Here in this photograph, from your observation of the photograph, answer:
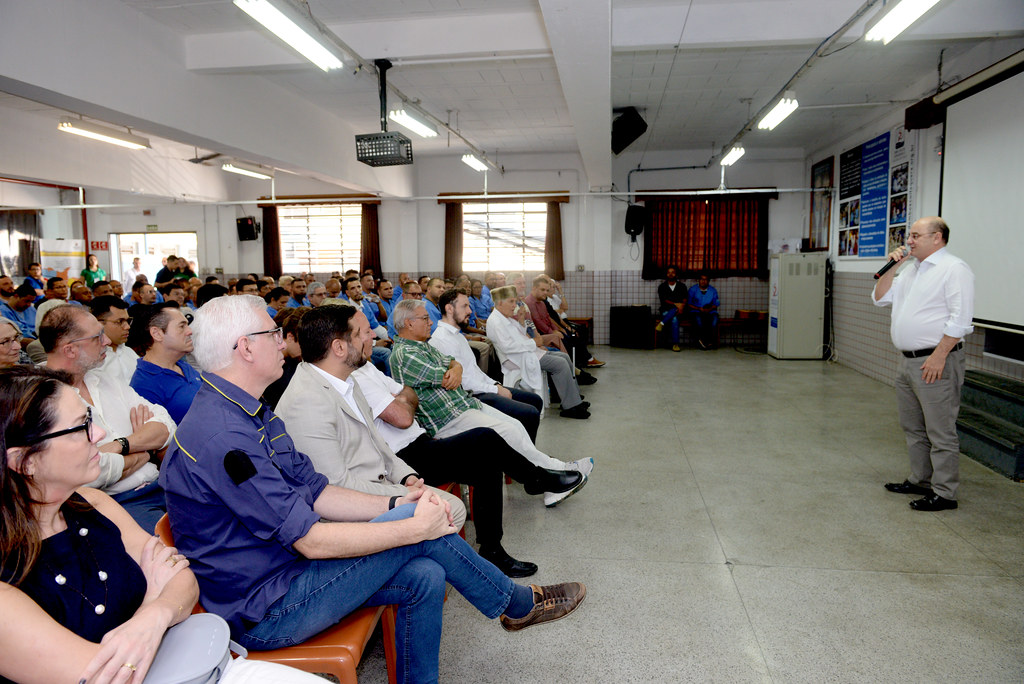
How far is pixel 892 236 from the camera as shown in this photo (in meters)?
6.59

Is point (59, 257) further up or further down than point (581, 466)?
further up

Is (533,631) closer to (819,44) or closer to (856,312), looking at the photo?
(819,44)

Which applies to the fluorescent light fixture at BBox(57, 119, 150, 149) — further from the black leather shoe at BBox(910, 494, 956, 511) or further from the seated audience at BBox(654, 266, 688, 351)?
the black leather shoe at BBox(910, 494, 956, 511)

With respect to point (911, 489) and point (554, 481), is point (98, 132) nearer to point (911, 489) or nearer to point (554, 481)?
point (554, 481)

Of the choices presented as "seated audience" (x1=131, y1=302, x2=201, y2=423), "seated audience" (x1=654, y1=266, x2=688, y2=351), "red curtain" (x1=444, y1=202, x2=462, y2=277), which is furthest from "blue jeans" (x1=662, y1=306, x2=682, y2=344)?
"seated audience" (x1=131, y1=302, x2=201, y2=423)

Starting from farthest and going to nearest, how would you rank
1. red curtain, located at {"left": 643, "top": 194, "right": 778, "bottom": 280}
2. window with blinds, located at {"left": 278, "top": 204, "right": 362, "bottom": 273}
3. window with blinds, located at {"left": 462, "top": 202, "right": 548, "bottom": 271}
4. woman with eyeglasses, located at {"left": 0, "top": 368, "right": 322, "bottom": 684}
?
window with blinds, located at {"left": 278, "top": 204, "right": 362, "bottom": 273}, window with blinds, located at {"left": 462, "top": 202, "right": 548, "bottom": 271}, red curtain, located at {"left": 643, "top": 194, "right": 778, "bottom": 280}, woman with eyeglasses, located at {"left": 0, "top": 368, "right": 322, "bottom": 684}

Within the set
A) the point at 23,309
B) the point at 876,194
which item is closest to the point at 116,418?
the point at 23,309

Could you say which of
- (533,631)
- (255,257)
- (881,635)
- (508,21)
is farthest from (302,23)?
(255,257)

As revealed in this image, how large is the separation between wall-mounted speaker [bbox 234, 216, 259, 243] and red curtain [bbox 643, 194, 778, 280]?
23.4 feet

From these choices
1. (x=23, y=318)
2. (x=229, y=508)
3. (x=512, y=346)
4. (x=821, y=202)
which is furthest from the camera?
(x=821, y=202)

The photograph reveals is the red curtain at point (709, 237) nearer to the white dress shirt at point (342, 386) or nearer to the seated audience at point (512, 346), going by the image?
the seated audience at point (512, 346)

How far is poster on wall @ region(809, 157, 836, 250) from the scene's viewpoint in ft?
28.0

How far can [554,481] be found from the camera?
3.21 metres

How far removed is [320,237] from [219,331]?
10220 mm
